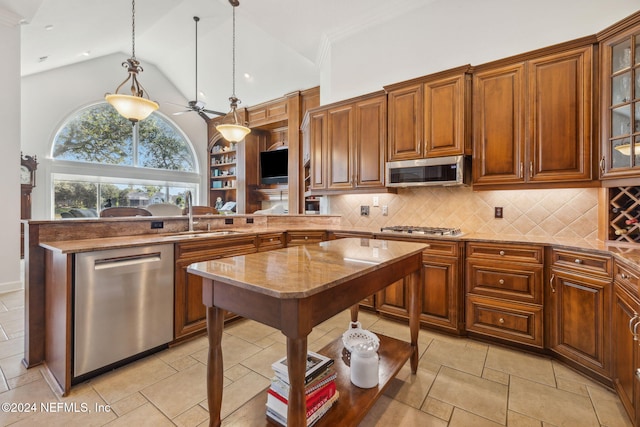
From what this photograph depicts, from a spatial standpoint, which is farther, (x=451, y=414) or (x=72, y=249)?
(x=72, y=249)

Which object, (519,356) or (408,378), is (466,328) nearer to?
(519,356)

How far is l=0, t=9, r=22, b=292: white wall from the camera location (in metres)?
3.72

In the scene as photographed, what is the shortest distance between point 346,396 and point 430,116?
2.63 meters

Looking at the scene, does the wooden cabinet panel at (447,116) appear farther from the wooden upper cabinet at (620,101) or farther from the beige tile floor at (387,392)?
the beige tile floor at (387,392)

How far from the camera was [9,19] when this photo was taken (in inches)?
145

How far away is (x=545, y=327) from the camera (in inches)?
89.6

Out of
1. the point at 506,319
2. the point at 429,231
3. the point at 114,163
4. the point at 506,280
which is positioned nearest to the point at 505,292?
the point at 506,280

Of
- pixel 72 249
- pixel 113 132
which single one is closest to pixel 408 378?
pixel 72 249

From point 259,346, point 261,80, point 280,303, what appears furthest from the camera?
point 261,80

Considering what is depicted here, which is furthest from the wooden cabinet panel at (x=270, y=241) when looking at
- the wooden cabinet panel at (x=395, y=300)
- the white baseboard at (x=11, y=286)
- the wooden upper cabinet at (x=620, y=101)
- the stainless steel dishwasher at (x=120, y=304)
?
the white baseboard at (x=11, y=286)

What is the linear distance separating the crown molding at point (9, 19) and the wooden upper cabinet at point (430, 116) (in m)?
4.82

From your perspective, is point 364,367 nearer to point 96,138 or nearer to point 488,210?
point 488,210

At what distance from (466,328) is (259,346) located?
1860 mm

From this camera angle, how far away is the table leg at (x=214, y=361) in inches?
53.3
